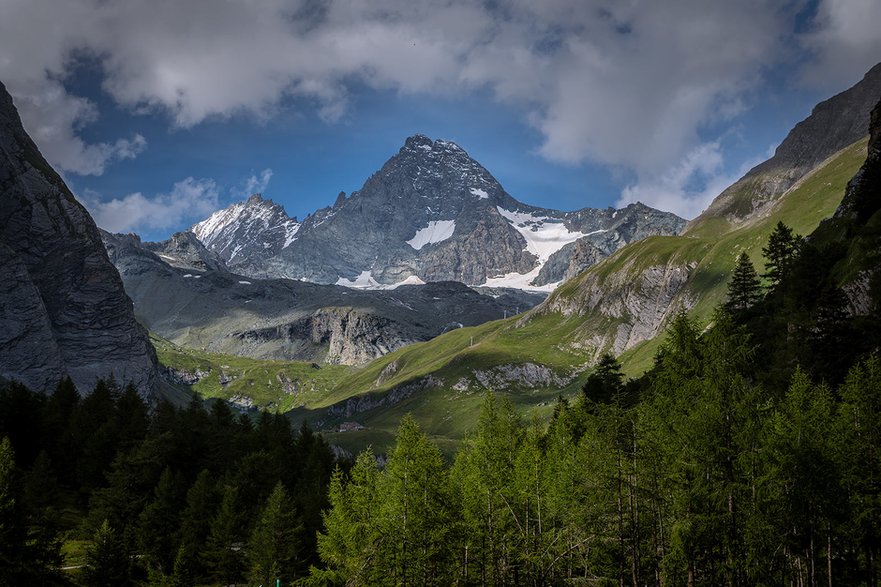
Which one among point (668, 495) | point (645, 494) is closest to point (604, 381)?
point (668, 495)

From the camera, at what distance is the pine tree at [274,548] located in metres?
65.1

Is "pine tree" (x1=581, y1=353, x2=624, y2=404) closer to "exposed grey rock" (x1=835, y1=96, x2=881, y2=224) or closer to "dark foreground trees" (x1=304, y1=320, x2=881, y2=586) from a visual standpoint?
"dark foreground trees" (x1=304, y1=320, x2=881, y2=586)

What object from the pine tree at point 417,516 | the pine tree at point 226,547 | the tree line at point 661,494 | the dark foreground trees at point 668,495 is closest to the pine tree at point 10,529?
the pine tree at point 226,547

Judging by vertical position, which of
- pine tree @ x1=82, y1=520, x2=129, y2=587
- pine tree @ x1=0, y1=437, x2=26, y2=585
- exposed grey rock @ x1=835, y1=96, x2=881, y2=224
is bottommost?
pine tree @ x1=82, y1=520, x2=129, y2=587

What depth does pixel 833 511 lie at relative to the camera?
3422cm

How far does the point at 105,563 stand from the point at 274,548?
16237 millimetres

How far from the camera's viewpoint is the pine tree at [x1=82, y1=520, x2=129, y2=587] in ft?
202

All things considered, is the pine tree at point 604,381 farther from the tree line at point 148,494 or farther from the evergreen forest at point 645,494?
the tree line at point 148,494

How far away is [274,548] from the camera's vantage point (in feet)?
216

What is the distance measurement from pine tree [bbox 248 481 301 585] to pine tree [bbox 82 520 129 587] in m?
12.6

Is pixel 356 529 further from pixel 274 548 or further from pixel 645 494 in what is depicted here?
pixel 274 548

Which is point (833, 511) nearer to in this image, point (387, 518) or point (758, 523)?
point (758, 523)

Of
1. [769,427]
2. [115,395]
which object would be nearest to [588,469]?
[769,427]

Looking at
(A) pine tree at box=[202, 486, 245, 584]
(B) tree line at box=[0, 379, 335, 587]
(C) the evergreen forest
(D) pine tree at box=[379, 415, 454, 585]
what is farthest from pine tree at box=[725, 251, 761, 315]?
(A) pine tree at box=[202, 486, 245, 584]
